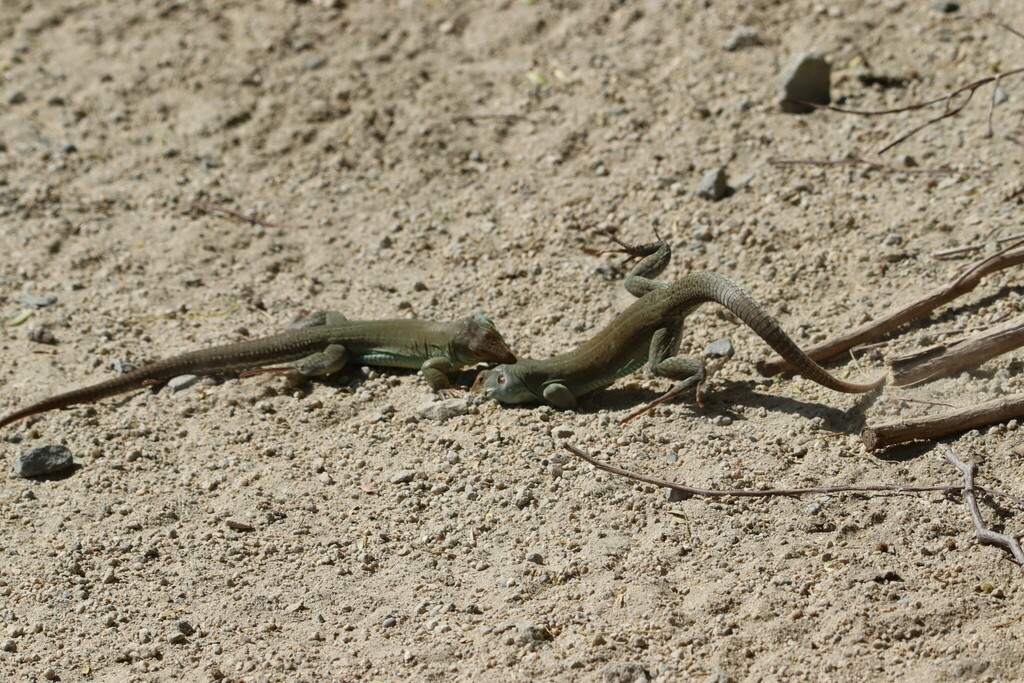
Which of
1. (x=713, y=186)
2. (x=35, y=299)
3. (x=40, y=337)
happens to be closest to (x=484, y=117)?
(x=713, y=186)

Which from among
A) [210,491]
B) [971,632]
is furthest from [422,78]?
[971,632]

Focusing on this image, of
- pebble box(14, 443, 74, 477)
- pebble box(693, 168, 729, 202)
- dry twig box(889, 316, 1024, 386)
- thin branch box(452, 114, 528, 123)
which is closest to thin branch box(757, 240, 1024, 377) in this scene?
dry twig box(889, 316, 1024, 386)

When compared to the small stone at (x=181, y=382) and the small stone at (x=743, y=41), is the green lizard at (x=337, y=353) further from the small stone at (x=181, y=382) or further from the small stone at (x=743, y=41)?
the small stone at (x=743, y=41)

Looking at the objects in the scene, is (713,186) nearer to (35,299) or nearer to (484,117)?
(484,117)

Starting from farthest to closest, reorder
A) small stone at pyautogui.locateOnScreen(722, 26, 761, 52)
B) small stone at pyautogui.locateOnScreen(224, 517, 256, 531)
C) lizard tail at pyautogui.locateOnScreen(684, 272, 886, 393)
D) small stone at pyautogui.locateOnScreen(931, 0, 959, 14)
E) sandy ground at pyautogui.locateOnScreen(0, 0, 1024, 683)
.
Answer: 1. small stone at pyautogui.locateOnScreen(722, 26, 761, 52)
2. small stone at pyautogui.locateOnScreen(931, 0, 959, 14)
3. lizard tail at pyautogui.locateOnScreen(684, 272, 886, 393)
4. small stone at pyautogui.locateOnScreen(224, 517, 256, 531)
5. sandy ground at pyautogui.locateOnScreen(0, 0, 1024, 683)

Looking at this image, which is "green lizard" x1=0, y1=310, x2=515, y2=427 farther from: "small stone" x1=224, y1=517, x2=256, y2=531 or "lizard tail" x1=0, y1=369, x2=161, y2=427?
→ "small stone" x1=224, y1=517, x2=256, y2=531

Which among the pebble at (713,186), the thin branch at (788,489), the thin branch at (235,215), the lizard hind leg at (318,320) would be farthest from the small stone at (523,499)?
the thin branch at (235,215)
